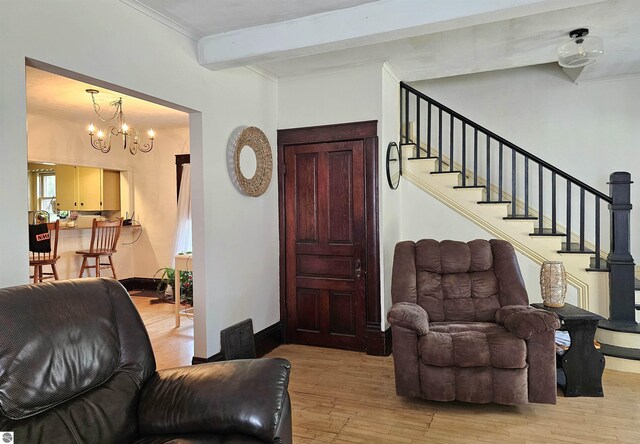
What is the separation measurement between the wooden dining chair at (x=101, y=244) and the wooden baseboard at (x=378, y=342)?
14.1 ft

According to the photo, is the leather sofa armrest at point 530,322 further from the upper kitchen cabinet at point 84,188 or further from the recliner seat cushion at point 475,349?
the upper kitchen cabinet at point 84,188

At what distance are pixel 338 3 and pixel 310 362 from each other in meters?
2.90

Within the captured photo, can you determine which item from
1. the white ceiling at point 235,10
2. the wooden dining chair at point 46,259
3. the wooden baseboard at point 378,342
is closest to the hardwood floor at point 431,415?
the wooden baseboard at point 378,342

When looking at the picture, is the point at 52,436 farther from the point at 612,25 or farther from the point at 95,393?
the point at 612,25

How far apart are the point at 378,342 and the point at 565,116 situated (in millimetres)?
3393

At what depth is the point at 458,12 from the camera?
2.55 m

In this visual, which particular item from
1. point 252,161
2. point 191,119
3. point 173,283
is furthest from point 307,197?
point 173,283

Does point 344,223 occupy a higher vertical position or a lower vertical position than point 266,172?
lower

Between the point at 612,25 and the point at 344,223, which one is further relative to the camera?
the point at 344,223

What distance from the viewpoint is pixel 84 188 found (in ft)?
21.3

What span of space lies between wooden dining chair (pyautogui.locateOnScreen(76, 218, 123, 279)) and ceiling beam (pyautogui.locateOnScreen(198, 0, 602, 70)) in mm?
3904

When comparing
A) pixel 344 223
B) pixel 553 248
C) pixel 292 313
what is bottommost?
pixel 292 313

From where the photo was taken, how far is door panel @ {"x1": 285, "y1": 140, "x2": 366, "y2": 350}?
400 centimetres

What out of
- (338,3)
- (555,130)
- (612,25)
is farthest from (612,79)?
(338,3)
